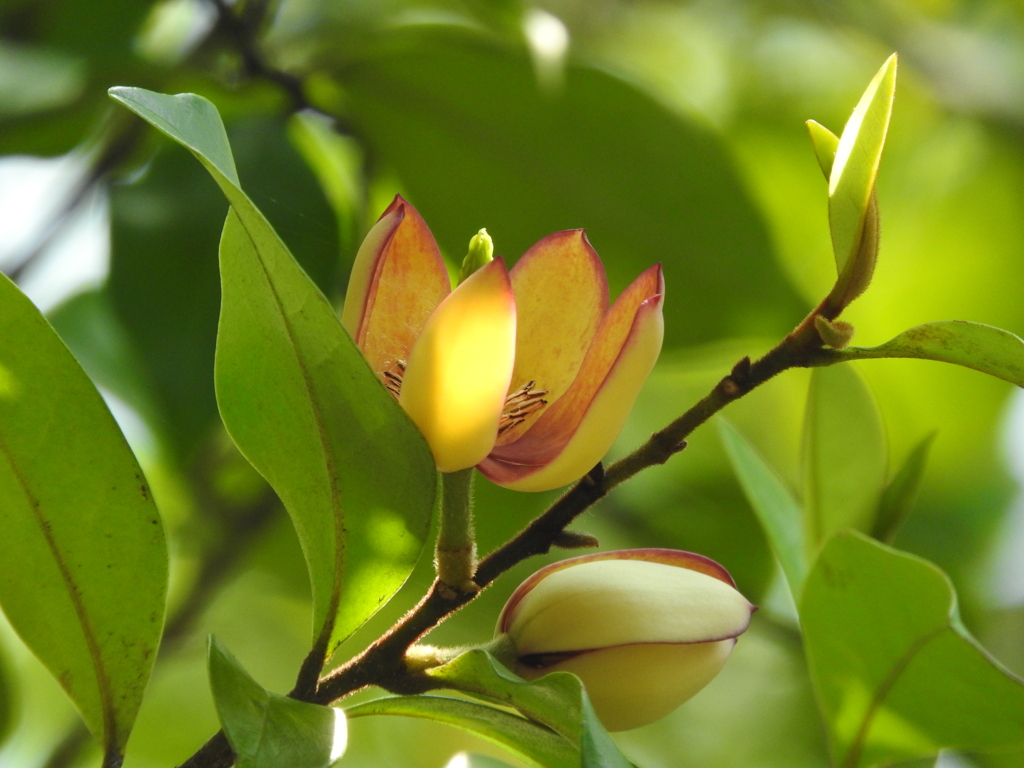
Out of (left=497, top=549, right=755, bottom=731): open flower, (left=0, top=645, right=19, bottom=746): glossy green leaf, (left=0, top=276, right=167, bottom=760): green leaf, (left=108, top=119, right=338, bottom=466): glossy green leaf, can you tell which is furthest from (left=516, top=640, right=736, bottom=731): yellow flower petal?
(left=0, top=645, right=19, bottom=746): glossy green leaf

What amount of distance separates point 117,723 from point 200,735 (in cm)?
81

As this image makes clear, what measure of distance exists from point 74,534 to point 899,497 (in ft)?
1.74

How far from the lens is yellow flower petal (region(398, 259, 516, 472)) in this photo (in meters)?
0.40

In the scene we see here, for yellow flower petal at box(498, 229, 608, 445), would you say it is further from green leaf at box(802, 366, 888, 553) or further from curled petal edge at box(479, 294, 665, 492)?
green leaf at box(802, 366, 888, 553)

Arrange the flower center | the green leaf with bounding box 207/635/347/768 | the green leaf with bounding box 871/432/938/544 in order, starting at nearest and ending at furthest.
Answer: the green leaf with bounding box 207/635/347/768
the flower center
the green leaf with bounding box 871/432/938/544

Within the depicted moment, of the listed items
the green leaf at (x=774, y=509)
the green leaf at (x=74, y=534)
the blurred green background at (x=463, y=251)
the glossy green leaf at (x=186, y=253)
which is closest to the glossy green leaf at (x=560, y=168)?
the blurred green background at (x=463, y=251)

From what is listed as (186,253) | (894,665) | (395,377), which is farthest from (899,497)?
(186,253)

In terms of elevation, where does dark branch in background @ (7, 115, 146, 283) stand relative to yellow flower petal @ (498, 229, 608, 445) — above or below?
below

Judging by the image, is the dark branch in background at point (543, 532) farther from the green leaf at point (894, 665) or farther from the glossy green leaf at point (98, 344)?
the glossy green leaf at point (98, 344)

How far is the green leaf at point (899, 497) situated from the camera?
0.70 metres

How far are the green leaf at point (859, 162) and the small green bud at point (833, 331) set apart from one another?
1.2 inches

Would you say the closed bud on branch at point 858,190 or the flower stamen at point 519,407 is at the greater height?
the closed bud on branch at point 858,190

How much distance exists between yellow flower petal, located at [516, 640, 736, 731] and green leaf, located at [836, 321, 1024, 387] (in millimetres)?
169

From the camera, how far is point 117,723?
1.65 ft
